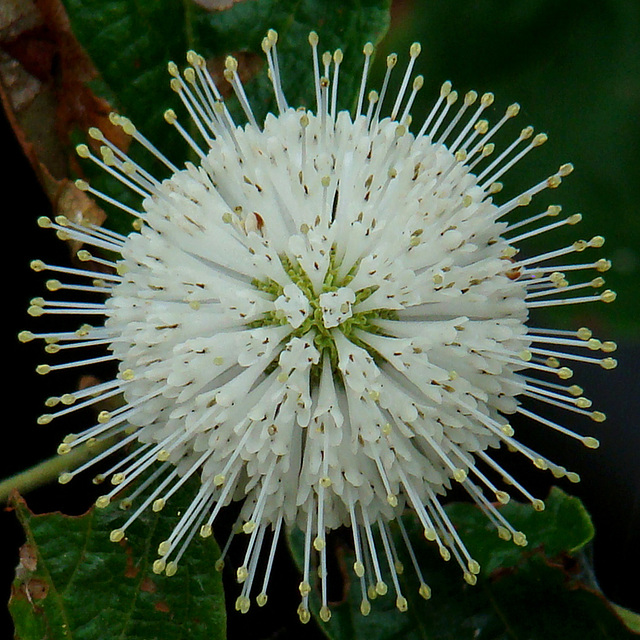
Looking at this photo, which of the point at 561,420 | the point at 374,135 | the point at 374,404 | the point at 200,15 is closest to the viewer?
the point at 374,404

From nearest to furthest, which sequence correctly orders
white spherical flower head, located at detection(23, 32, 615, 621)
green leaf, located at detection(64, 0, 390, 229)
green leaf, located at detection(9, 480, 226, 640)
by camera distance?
1. white spherical flower head, located at detection(23, 32, 615, 621)
2. green leaf, located at detection(9, 480, 226, 640)
3. green leaf, located at detection(64, 0, 390, 229)

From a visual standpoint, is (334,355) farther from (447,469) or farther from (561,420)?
(561,420)

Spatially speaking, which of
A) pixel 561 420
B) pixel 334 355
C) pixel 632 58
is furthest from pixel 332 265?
pixel 632 58

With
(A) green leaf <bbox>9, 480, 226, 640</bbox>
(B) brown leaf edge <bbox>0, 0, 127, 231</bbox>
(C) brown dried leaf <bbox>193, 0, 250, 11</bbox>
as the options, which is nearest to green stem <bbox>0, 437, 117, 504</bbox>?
(A) green leaf <bbox>9, 480, 226, 640</bbox>

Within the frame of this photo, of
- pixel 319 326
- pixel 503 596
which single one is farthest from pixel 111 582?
pixel 503 596

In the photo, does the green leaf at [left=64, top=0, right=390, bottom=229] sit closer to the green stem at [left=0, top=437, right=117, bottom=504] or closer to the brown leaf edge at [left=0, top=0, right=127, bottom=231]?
the brown leaf edge at [left=0, top=0, right=127, bottom=231]

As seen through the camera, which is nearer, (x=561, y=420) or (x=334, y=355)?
(x=334, y=355)
